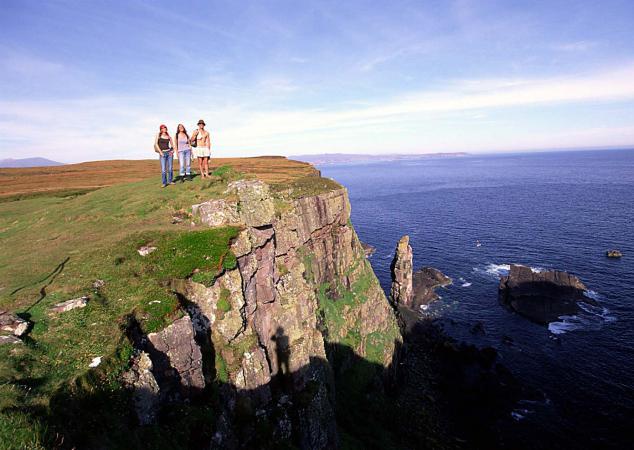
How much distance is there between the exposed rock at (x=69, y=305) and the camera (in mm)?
13547

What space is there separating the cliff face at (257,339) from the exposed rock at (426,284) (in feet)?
114

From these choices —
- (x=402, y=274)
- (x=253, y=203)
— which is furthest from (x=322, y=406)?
(x=402, y=274)

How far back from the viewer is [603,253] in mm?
81312

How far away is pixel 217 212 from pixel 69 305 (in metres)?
10.1

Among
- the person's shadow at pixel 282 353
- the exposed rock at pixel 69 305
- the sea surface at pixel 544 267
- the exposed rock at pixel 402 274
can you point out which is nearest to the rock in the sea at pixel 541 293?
Answer: the sea surface at pixel 544 267

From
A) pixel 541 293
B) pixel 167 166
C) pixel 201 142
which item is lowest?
pixel 541 293

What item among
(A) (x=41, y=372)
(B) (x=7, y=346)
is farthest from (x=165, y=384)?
(B) (x=7, y=346)

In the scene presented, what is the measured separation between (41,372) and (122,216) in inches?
557

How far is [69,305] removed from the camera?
45.4ft

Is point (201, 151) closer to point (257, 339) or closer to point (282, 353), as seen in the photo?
point (257, 339)

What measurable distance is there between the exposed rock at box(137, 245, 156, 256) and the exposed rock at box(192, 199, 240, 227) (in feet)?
13.0

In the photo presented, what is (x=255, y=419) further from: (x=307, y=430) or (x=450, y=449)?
(x=450, y=449)

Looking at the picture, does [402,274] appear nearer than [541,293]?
No

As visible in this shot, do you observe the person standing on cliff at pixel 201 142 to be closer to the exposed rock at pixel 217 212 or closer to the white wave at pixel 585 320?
the exposed rock at pixel 217 212
